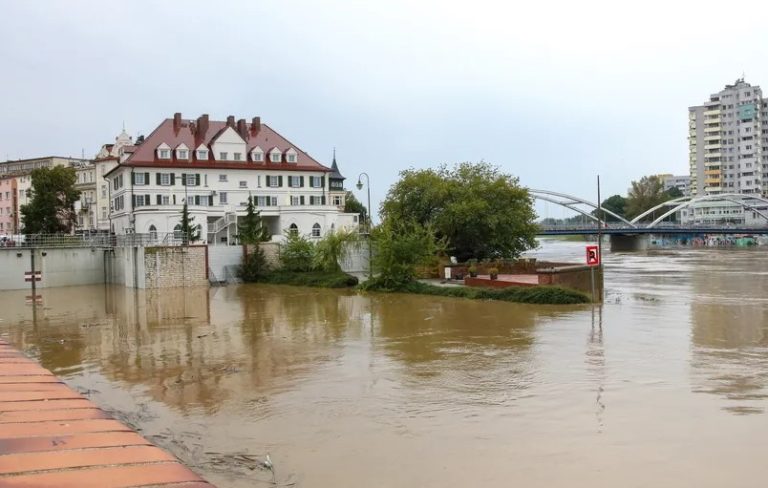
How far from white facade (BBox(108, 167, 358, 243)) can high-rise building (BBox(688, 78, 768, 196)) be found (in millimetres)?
124418

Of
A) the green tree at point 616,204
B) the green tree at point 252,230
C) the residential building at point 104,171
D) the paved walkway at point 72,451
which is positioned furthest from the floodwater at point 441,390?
the green tree at point 616,204

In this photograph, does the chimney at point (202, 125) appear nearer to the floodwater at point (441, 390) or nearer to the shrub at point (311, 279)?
the shrub at point (311, 279)

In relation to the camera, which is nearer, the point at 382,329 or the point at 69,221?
the point at 382,329

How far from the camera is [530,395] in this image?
15453 millimetres

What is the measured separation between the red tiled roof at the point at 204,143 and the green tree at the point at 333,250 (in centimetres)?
1693

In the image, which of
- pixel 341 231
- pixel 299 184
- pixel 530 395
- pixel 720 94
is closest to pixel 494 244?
pixel 341 231

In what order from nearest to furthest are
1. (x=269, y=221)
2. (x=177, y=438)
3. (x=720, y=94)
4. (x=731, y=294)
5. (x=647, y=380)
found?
(x=177, y=438), (x=647, y=380), (x=731, y=294), (x=269, y=221), (x=720, y=94)

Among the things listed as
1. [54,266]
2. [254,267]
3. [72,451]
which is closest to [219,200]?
[254,267]

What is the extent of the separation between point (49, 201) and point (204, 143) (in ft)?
68.0

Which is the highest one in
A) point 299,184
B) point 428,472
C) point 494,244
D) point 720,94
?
point 720,94

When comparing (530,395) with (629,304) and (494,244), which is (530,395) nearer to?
(629,304)

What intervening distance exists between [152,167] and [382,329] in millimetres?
38946

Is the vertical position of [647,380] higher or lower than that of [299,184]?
lower

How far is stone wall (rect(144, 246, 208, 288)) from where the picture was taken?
48656 millimetres
